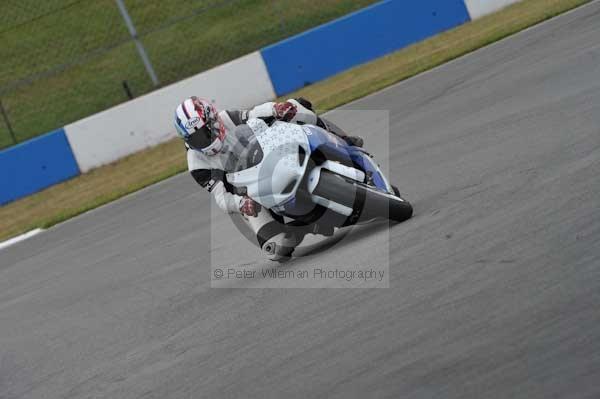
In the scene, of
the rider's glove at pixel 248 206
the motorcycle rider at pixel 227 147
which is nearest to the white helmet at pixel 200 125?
the motorcycle rider at pixel 227 147

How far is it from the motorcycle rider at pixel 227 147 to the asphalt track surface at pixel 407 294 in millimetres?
261

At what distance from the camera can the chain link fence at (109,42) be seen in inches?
Result: 792

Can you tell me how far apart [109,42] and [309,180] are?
15.1 m

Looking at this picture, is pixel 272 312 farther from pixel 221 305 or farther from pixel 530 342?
pixel 530 342

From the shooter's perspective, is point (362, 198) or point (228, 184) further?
point (228, 184)

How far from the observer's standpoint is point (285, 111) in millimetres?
7633

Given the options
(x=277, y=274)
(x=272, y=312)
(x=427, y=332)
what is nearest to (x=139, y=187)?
(x=277, y=274)

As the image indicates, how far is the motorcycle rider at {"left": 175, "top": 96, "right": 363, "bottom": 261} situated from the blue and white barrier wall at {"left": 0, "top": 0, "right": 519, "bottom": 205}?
10834 mm

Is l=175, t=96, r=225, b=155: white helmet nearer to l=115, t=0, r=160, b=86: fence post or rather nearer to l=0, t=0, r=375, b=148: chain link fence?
l=115, t=0, r=160, b=86: fence post

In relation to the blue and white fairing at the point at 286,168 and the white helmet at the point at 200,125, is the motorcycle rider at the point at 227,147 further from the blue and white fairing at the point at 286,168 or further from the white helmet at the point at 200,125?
the blue and white fairing at the point at 286,168

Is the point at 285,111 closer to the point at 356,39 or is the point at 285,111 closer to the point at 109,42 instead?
the point at 356,39

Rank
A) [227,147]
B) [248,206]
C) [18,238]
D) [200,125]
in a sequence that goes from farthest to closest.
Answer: [18,238] → [227,147] → [200,125] → [248,206]

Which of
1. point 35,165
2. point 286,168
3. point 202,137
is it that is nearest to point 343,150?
point 286,168

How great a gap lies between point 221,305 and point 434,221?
1537mm
